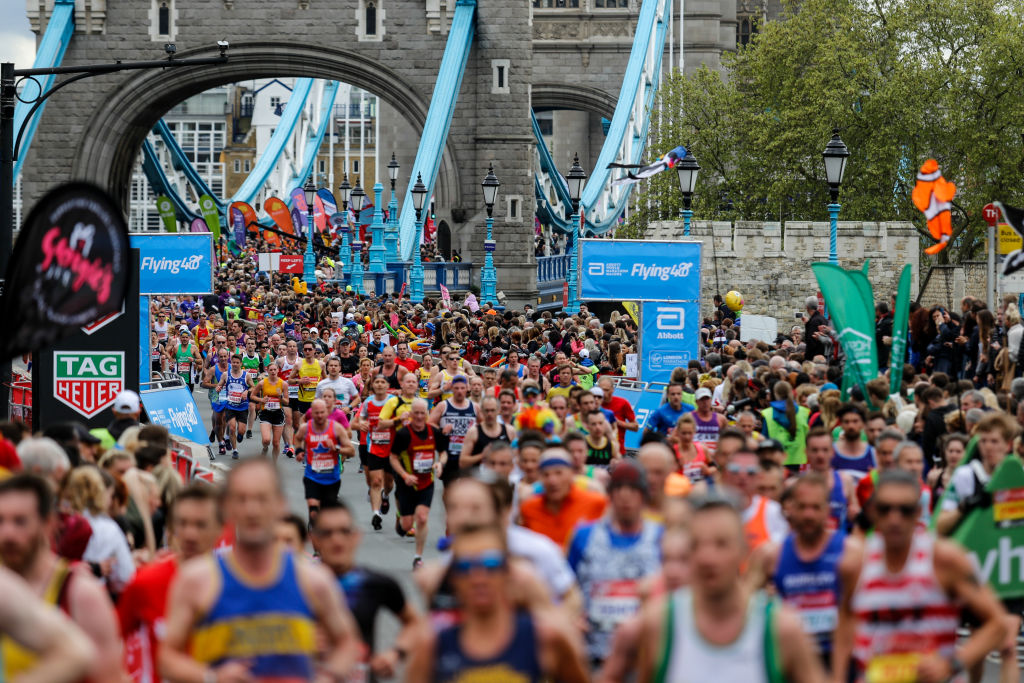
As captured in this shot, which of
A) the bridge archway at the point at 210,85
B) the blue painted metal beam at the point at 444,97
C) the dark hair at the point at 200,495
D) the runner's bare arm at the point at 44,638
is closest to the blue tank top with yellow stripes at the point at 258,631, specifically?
the runner's bare arm at the point at 44,638

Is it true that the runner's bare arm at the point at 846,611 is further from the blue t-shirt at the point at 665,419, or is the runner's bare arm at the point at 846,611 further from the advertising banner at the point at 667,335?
the advertising banner at the point at 667,335

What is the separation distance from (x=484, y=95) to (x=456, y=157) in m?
1.87

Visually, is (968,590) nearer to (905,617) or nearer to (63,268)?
(905,617)

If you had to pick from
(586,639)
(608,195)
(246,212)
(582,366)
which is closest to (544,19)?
(608,195)

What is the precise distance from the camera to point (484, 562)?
4.88m

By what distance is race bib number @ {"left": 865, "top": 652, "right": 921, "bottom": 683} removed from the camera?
19.5 ft

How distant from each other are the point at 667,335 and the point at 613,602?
1148 cm

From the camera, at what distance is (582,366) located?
19.9m

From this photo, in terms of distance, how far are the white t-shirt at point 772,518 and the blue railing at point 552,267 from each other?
142 feet

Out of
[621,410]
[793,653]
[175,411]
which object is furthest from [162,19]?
[793,653]

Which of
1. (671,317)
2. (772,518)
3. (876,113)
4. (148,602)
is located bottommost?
(148,602)

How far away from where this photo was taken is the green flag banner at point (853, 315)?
1373cm

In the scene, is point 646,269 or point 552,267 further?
point 552,267

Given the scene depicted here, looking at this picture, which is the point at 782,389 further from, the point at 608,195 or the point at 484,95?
the point at 608,195
